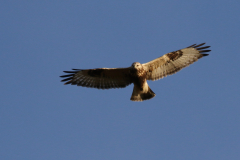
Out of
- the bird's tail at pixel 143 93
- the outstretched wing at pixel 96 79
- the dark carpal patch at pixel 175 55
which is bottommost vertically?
the bird's tail at pixel 143 93

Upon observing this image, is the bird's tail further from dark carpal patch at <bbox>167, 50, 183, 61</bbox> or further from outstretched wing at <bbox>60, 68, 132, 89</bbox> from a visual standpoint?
dark carpal patch at <bbox>167, 50, 183, 61</bbox>

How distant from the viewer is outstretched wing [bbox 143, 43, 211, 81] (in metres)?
10.1

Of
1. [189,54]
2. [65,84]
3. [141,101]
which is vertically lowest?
[141,101]

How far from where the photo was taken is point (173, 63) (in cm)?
1017

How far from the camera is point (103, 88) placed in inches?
412

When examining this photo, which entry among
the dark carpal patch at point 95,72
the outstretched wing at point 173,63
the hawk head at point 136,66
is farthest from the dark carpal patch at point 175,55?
the dark carpal patch at point 95,72

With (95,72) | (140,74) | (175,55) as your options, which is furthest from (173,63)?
(95,72)

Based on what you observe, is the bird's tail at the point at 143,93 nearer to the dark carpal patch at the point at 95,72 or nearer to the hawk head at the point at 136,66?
the hawk head at the point at 136,66

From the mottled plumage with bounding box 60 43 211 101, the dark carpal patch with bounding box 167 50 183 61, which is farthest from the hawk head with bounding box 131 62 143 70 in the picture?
the dark carpal patch with bounding box 167 50 183 61

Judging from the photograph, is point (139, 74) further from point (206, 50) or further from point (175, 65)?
point (206, 50)

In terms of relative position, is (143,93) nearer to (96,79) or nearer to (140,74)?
(140,74)

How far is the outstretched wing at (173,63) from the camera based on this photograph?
10109 mm

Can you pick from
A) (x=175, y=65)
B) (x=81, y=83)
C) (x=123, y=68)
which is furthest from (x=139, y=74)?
(x=81, y=83)

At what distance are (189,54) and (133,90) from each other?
2.17 m
